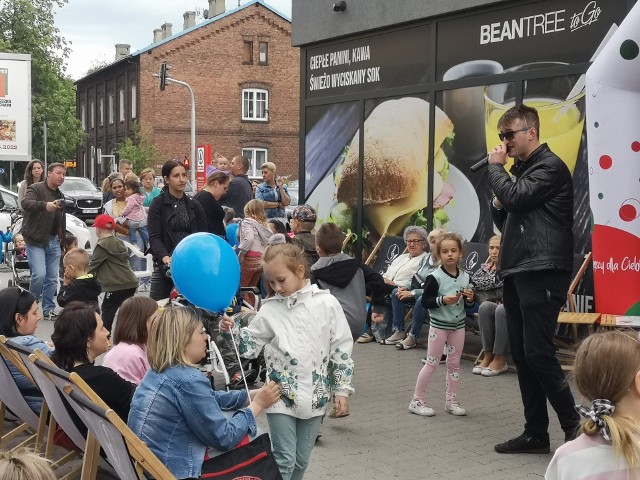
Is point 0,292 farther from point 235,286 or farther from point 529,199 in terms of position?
point 529,199

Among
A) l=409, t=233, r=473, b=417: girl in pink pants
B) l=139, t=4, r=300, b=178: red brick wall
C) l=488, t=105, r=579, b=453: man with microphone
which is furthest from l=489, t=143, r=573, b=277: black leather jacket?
l=139, t=4, r=300, b=178: red brick wall

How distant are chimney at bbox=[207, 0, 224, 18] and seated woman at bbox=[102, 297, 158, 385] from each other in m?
55.0

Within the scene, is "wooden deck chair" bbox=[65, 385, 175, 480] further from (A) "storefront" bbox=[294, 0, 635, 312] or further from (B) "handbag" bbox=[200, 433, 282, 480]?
(A) "storefront" bbox=[294, 0, 635, 312]

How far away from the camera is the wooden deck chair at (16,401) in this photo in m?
6.01

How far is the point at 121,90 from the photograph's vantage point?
2324 inches

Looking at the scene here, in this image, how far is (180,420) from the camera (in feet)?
14.5

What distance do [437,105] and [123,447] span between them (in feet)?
25.9

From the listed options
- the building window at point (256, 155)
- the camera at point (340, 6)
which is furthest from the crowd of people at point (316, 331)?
the building window at point (256, 155)

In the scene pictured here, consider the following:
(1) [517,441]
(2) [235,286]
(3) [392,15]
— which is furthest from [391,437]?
(3) [392,15]

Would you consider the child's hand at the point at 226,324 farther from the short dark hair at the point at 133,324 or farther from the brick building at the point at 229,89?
the brick building at the point at 229,89

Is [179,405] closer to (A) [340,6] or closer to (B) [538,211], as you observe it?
(B) [538,211]

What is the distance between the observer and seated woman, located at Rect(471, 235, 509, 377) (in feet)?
30.3

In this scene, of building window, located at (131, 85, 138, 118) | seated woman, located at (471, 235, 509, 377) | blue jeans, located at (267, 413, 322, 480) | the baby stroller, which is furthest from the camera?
building window, located at (131, 85, 138, 118)

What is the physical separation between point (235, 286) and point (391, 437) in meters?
1.91
